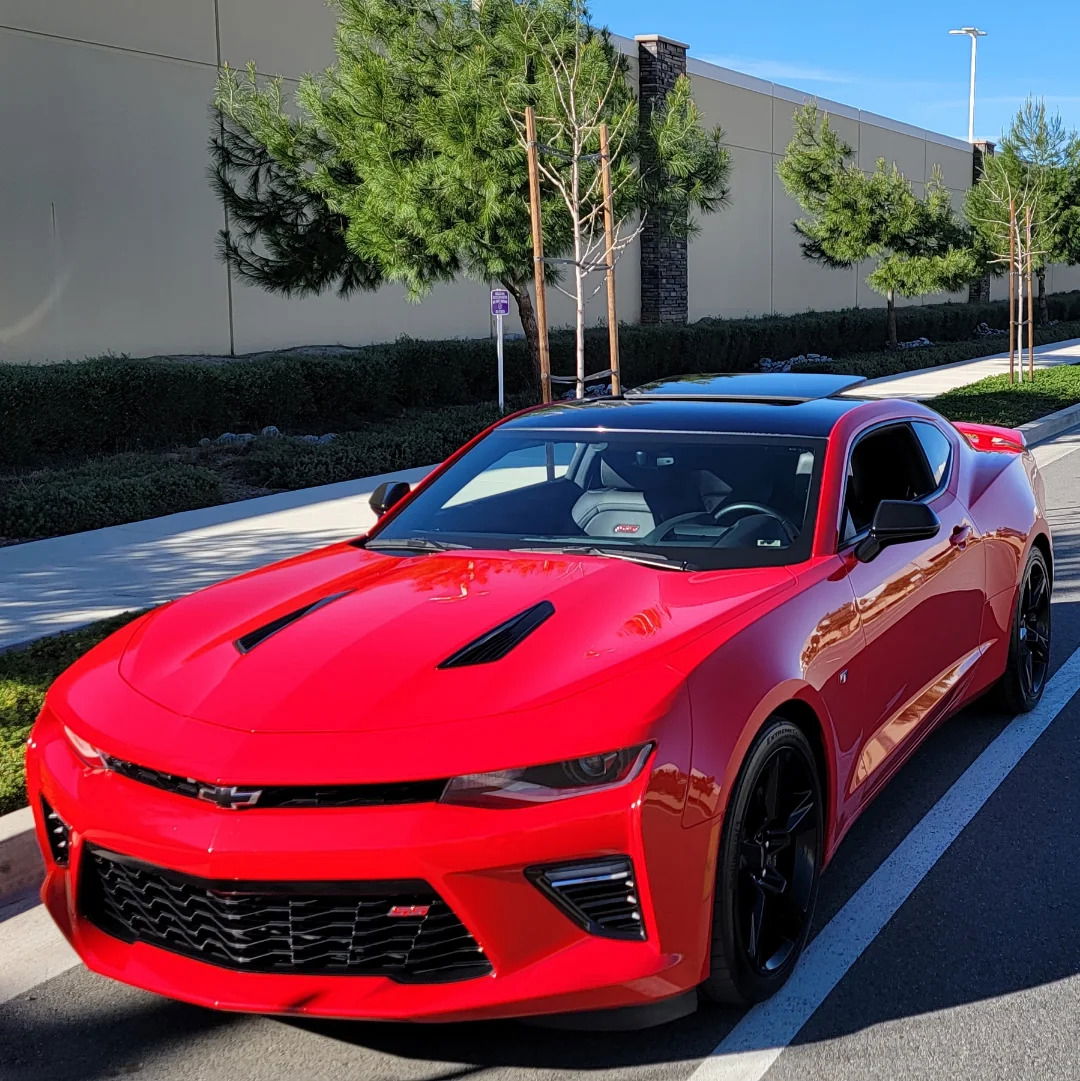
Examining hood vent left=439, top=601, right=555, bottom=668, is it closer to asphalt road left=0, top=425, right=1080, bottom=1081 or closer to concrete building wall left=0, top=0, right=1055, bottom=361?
asphalt road left=0, top=425, right=1080, bottom=1081

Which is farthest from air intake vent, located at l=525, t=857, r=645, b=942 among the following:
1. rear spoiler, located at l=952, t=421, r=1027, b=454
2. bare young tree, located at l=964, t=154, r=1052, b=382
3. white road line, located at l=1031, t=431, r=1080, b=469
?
bare young tree, located at l=964, t=154, r=1052, b=382

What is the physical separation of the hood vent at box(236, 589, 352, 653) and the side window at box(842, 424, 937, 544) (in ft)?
5.28

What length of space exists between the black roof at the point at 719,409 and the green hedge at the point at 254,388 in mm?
10140

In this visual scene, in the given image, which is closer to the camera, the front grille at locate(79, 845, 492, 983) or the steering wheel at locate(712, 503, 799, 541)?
the front grille at locate(79, 845, 492, 983)

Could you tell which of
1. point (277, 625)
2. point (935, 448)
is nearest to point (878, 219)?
point (935, 448)

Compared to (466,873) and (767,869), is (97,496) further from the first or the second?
(466,873)

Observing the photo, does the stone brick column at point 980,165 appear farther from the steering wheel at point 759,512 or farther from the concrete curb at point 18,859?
the concrete curb at point 18,859

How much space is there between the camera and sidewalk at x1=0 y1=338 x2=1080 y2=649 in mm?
7891

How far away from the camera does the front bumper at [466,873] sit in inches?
112

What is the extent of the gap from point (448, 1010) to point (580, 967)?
0.29 meters

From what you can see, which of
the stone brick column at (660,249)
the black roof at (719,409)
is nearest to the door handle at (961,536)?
the black roof at (719,409)

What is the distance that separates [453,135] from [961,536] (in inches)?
457

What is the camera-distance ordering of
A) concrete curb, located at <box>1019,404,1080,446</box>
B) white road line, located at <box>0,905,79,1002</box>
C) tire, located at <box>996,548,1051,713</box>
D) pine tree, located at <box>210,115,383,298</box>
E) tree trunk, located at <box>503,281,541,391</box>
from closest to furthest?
white road line, located at <box>0,905,79,1002</box> → tire, located at <box>996,548,1051,713</box> → concrete curb, located at <box>1019,404,1080,446</box> → pine tree, located at <box>210,115,383,298</box> → tree trunk, located at <box>503,281,541,391</box>

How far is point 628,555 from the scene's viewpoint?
4.11 metres
